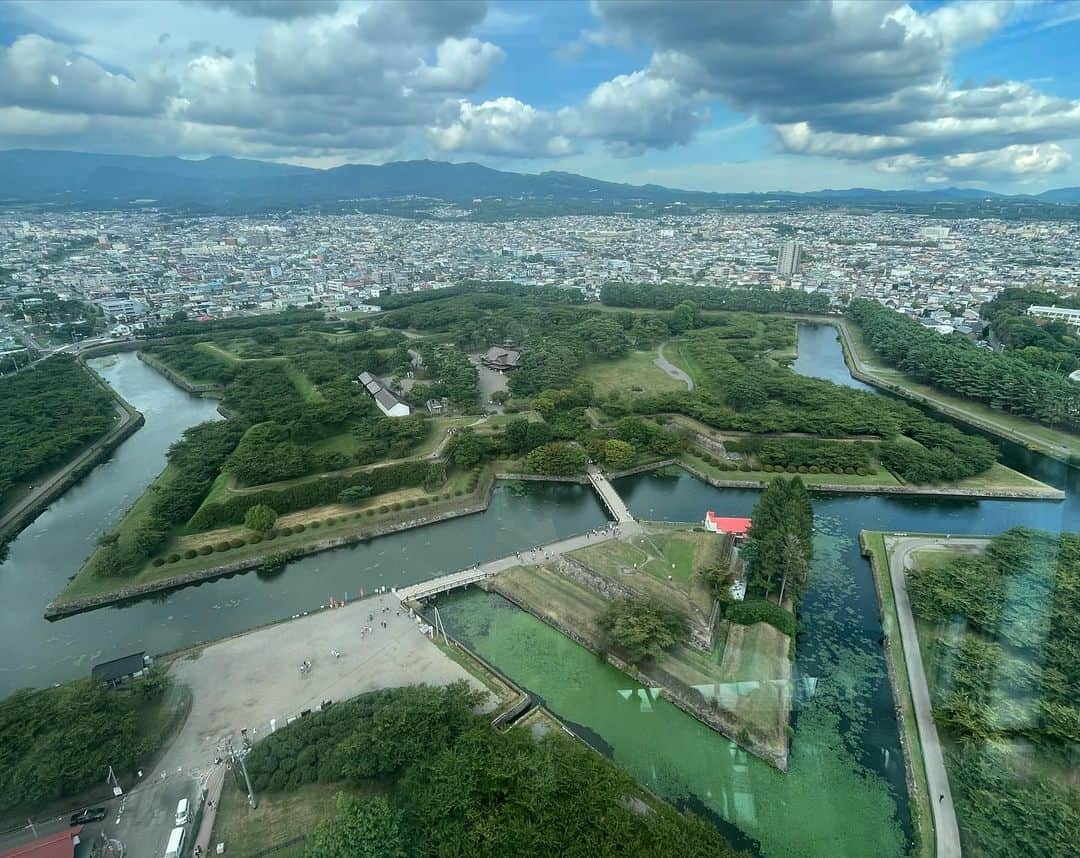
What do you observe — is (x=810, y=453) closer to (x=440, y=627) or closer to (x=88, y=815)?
(x=440, y=627)

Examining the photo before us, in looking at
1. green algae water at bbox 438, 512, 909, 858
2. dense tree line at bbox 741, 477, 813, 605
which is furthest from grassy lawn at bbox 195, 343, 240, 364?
dense tree line at bbox 741, 477, 813, 605

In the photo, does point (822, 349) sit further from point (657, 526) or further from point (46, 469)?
point (46, 469)

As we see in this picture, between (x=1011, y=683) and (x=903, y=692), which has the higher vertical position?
(x=1011, y=683)

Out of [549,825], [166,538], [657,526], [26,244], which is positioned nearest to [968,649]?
[657,526]

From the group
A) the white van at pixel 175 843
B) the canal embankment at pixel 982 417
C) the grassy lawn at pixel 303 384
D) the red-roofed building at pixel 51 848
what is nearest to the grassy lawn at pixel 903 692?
the white van at pixel 175 843

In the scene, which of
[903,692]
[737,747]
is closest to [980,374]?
[903,692]

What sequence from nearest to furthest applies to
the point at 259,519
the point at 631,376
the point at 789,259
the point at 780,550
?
the point at 780,550
the point at 259,519
the point at 631,376
the point at 789,259
